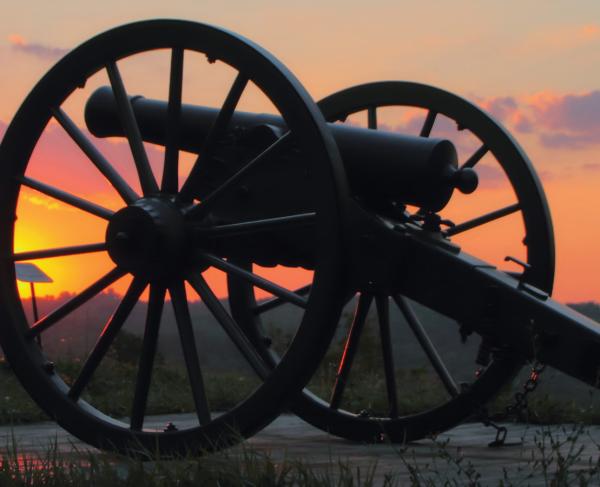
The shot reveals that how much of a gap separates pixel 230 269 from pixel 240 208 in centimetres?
49

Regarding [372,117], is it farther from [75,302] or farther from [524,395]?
[524,395]

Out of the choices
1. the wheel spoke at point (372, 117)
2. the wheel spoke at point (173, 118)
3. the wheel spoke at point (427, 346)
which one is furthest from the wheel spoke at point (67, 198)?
the wheel spoke at point (372, 117)

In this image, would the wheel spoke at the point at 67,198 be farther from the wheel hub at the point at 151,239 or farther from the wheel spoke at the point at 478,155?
the wheel spoke at the point at 478,155

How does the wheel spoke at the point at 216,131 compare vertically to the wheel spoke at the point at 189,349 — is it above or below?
above

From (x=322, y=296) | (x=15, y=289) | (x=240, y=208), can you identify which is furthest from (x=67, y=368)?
(x=322, y=296)

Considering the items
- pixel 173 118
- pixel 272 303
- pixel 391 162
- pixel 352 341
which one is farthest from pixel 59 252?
pixel 391 162

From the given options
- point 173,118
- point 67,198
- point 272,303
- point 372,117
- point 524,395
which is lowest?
point 524,395

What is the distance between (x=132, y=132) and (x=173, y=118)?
12.5 inches

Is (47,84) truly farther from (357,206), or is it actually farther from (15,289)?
(357,206)

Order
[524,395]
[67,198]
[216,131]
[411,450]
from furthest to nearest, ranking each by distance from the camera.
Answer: [67,198] < [411,450] < [216,131] < [524,395]

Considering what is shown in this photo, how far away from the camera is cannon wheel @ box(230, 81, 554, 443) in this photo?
20.2 feet

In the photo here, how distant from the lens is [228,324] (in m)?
5.22

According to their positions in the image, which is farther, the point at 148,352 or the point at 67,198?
the point at 67,198

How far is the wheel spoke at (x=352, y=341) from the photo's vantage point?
6.16 m
